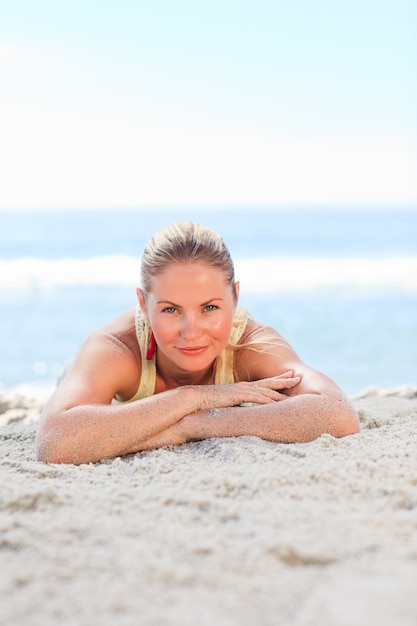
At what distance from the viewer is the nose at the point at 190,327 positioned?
2718mm

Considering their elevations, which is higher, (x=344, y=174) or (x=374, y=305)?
(x=344, y=174)

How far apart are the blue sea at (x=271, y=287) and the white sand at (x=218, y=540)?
5.17m

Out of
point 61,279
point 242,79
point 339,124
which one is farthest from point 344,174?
point 61,279

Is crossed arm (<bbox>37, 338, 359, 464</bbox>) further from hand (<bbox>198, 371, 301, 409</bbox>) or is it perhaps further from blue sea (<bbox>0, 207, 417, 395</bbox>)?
blue sea (<bbox>0, 207, 417, 395</bbox>)

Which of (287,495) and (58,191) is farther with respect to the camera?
(58,191)

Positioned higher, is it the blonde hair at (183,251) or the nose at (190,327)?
the blonde hair at (183,251)

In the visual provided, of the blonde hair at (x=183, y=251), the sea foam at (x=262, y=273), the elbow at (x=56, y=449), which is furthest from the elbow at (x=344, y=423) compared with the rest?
the sea foam at (x=262, y=273)

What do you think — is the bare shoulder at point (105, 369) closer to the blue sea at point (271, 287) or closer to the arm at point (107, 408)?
the arm at point (107, 408)

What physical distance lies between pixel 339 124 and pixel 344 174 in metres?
4.34

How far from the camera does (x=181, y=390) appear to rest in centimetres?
276

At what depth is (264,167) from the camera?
3609 cm

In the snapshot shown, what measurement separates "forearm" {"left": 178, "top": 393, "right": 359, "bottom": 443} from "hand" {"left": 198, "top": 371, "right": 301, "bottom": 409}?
42mm

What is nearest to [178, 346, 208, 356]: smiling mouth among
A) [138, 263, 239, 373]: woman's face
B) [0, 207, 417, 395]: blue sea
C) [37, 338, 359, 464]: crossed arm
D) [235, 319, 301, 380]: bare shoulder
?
[138, 263, 239, 373]: woman's face

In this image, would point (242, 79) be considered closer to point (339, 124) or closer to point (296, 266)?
point (339, 124)
